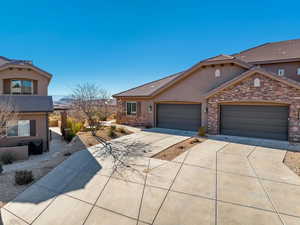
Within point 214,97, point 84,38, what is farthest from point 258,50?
point 84,38

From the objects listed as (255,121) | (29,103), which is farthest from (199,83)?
(29,103)

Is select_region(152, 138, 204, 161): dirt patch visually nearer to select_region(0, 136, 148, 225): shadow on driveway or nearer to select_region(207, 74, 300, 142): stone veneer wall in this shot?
select_region(0, 136, 148, 225): shadow on driveway

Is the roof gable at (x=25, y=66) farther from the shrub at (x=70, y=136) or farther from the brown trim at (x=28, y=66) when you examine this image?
the shrub at (x=70, y=136)

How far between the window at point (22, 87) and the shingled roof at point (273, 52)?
1942 cm

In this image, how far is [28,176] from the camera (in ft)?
21.2

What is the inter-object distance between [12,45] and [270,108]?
23.2m

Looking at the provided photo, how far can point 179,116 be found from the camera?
49.0ft

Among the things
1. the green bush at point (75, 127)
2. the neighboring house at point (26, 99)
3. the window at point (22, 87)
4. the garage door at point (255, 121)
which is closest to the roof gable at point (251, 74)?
the garage door at point (255, 121)

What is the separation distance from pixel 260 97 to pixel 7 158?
15660 millimetres

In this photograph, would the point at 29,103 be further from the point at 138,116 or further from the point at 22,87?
the point at 138,116

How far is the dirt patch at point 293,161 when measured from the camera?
6.49m

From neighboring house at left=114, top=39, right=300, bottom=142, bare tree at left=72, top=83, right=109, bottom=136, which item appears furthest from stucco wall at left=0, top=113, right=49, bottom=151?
neighboring house at left=114, top=39, right=300, bottom=142

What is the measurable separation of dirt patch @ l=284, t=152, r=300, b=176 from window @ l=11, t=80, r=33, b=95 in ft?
59.1

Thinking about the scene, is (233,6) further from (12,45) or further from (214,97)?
(12,45)
